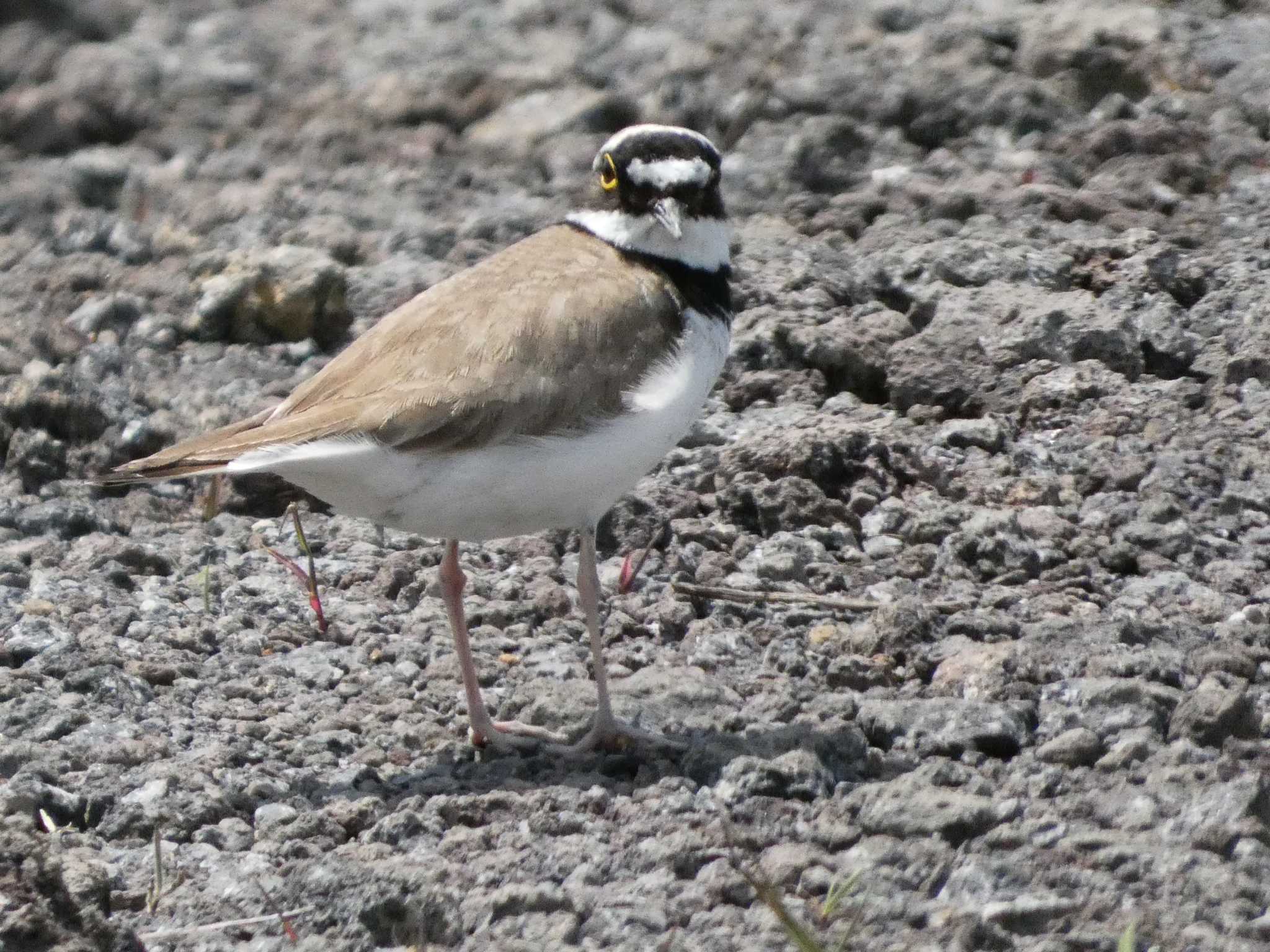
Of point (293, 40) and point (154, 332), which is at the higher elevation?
point (293, 40)

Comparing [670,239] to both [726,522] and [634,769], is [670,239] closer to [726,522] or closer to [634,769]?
[726,522]

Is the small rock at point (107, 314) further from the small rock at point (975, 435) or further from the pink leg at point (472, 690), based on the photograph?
the small rock at point (975, 435)

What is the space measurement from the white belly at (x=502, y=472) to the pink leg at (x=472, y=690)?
8.3 inches

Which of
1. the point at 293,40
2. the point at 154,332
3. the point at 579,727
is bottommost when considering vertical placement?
the point at 579,727

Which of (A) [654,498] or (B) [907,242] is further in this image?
(B) [907,242]

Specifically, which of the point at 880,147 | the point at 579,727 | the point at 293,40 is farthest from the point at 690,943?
the point at 293,40

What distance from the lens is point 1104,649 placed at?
14.6 ft

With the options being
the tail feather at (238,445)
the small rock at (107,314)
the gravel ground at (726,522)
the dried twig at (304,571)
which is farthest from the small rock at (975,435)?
the small rock at (107,314)

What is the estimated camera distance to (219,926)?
11.8 ft

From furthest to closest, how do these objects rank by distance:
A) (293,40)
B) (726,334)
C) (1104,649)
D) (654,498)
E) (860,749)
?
1. (293,40)
2. (654,498)
3. (726,334)
4. (1104,649)
5. (860,749)

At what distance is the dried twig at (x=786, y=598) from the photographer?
4844 mm

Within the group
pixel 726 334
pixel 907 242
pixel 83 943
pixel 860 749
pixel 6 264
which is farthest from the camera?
pixel 6 264

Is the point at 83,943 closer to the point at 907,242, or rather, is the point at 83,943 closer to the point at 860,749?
the point at 860,749

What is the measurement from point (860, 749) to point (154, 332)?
11.6 ft
